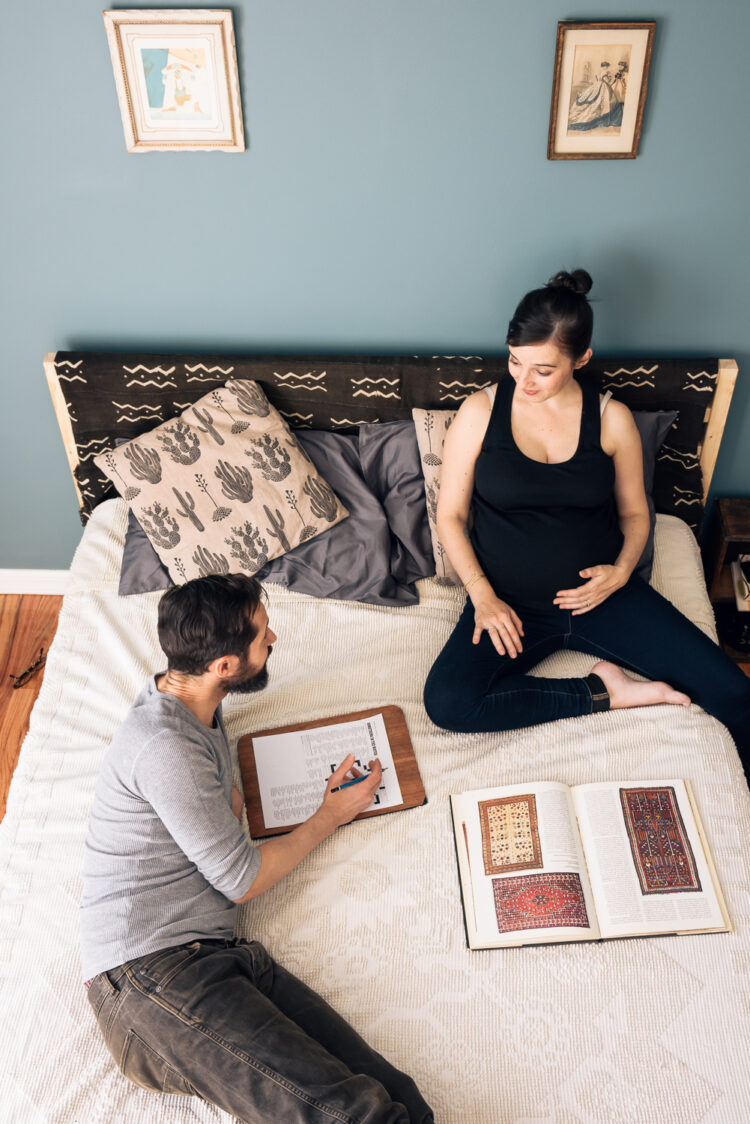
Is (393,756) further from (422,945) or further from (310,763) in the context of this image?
(422,945)

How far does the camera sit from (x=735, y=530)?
2.21 metres

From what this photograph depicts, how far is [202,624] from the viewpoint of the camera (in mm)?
1342

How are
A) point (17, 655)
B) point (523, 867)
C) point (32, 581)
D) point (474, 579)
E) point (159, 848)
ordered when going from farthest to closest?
1. point (32, 581)
2. point (17, 655)
3. point (474, 579)
4. point (523, 867)
5. point (159, 848)

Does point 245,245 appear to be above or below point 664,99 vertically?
below

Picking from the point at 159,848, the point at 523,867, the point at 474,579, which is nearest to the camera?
the point at 159,848

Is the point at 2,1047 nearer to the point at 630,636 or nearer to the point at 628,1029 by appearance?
the point at 628,1029

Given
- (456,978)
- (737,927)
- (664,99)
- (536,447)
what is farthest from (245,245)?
(737,927)

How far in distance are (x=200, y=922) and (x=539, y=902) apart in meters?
0.57

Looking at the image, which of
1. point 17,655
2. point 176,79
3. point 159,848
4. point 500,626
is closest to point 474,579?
point 500,626

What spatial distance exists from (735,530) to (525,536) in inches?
30.1

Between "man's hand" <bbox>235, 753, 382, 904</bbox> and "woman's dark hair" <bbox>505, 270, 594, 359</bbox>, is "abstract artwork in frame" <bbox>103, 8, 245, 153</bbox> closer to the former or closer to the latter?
"woman's dark hair" <bbox>505, 270, 594, 359</bbox>

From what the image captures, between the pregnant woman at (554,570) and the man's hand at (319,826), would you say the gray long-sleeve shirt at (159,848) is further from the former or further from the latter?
the pregnant woman at (554,570)

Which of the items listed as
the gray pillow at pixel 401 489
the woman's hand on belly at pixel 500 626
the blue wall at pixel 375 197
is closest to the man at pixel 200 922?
the woman's hand on belly at pixel 500 626

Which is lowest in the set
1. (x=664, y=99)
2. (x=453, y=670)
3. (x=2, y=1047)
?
(x=2, y=1047)
